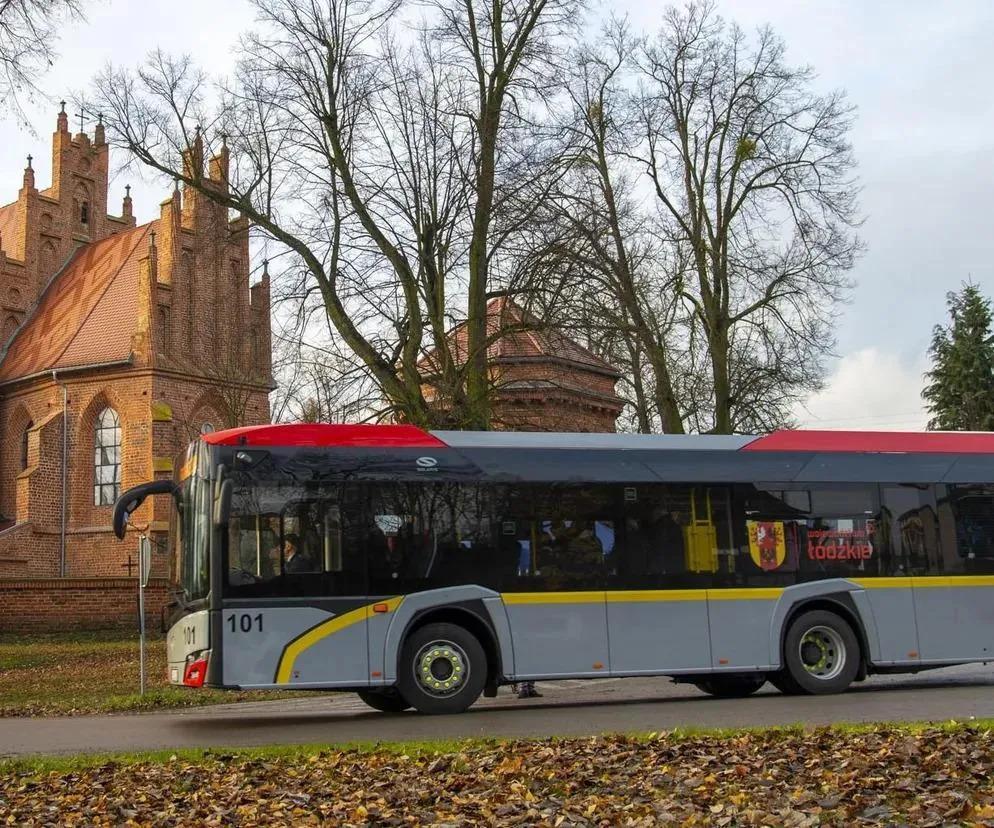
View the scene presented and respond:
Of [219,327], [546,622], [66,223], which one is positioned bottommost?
[546,622]

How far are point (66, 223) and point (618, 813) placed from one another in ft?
130

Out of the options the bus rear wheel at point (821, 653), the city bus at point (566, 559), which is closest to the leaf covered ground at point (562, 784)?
the city bus at point (566, 559)

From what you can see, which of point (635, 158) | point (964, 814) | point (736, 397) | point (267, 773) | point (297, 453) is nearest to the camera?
point (964, 814)

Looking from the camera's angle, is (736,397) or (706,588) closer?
(706,588)

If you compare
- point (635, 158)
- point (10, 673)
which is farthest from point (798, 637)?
point (635, 158)

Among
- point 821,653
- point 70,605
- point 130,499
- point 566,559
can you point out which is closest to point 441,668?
point 566,559

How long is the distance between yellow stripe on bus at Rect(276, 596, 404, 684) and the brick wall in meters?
16.9

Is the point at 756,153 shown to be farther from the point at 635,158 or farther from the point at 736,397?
the point at 736,397

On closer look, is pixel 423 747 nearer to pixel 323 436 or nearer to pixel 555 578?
pixel 555 578

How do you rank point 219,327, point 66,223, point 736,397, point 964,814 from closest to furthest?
point 964,814 → point 736,397 → point 219,327 → point 66,223

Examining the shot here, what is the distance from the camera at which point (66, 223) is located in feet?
139

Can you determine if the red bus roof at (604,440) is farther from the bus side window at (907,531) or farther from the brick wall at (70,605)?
the brick wall at (70,605)

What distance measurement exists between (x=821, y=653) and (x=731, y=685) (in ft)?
4.45

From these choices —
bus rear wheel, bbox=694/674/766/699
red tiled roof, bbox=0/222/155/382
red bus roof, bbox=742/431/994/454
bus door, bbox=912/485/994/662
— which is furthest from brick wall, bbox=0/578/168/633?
bus door, bbox=912/485/994/662
